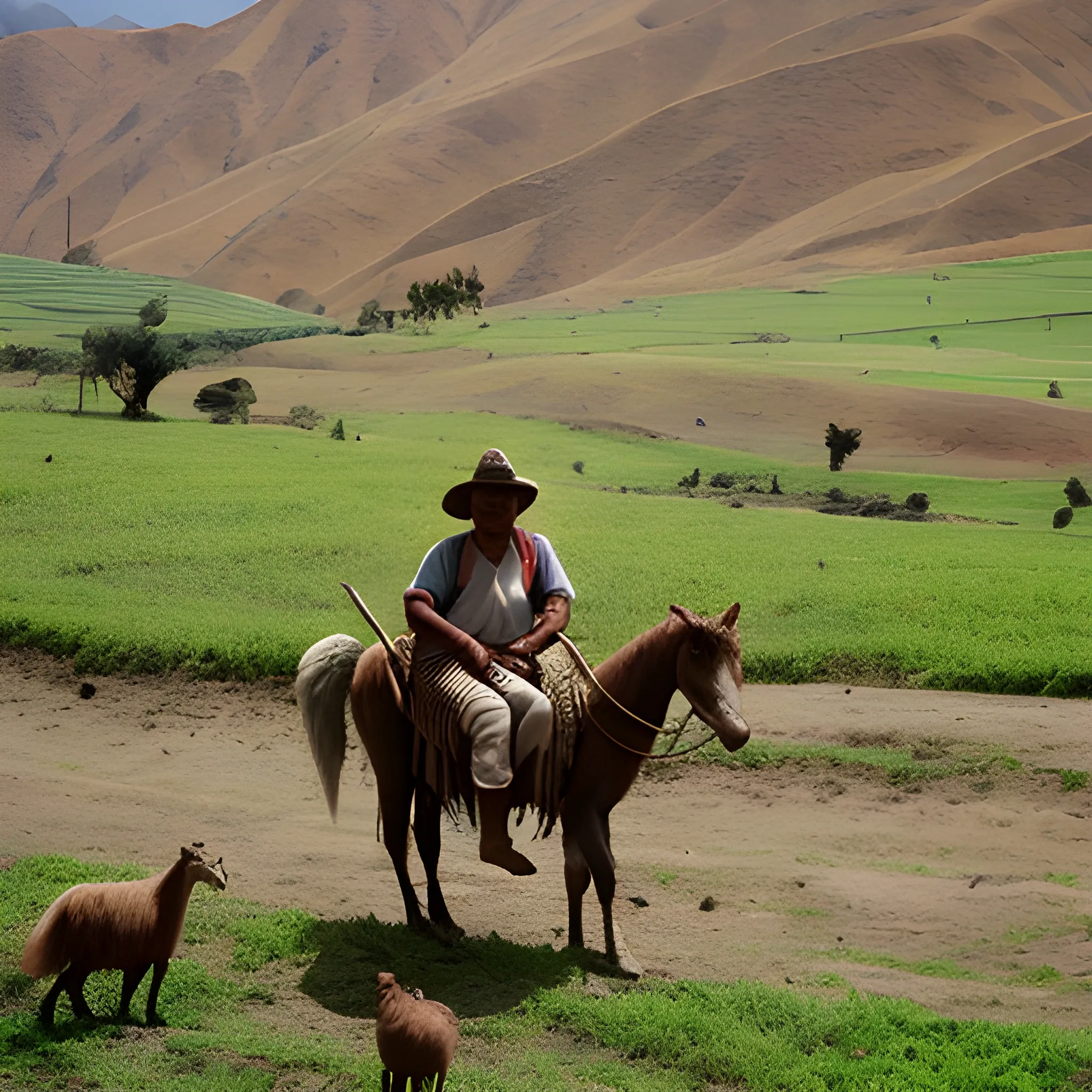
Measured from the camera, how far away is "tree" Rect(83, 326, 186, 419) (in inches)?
583

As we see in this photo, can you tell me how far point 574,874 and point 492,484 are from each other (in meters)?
1.74

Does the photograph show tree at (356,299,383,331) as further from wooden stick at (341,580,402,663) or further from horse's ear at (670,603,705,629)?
horse's ear at (670,603,705,629)

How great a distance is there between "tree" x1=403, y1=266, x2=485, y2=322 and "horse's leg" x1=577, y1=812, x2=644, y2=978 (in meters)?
13.0

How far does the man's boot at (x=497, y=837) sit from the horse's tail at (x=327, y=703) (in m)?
0.97

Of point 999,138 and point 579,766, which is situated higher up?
point 999,138

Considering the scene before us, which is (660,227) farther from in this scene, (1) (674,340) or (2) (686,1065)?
(2) (686,1065)

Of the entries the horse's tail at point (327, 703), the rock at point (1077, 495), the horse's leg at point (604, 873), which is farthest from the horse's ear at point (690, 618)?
the rock at point (1077, 495)

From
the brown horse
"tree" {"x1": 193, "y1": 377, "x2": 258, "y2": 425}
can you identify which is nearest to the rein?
the brown horse

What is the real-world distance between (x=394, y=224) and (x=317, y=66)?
1688 cm

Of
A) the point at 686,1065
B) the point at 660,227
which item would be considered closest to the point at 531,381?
the point at 686,1065

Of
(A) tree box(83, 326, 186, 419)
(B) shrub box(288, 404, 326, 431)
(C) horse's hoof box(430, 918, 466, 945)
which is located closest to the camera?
(C) horse's hoof box(430, 918, 466, 945)

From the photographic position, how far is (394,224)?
4000cm

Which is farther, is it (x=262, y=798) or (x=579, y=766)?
(x=262, y=798)

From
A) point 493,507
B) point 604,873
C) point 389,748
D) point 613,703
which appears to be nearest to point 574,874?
point 604,873
